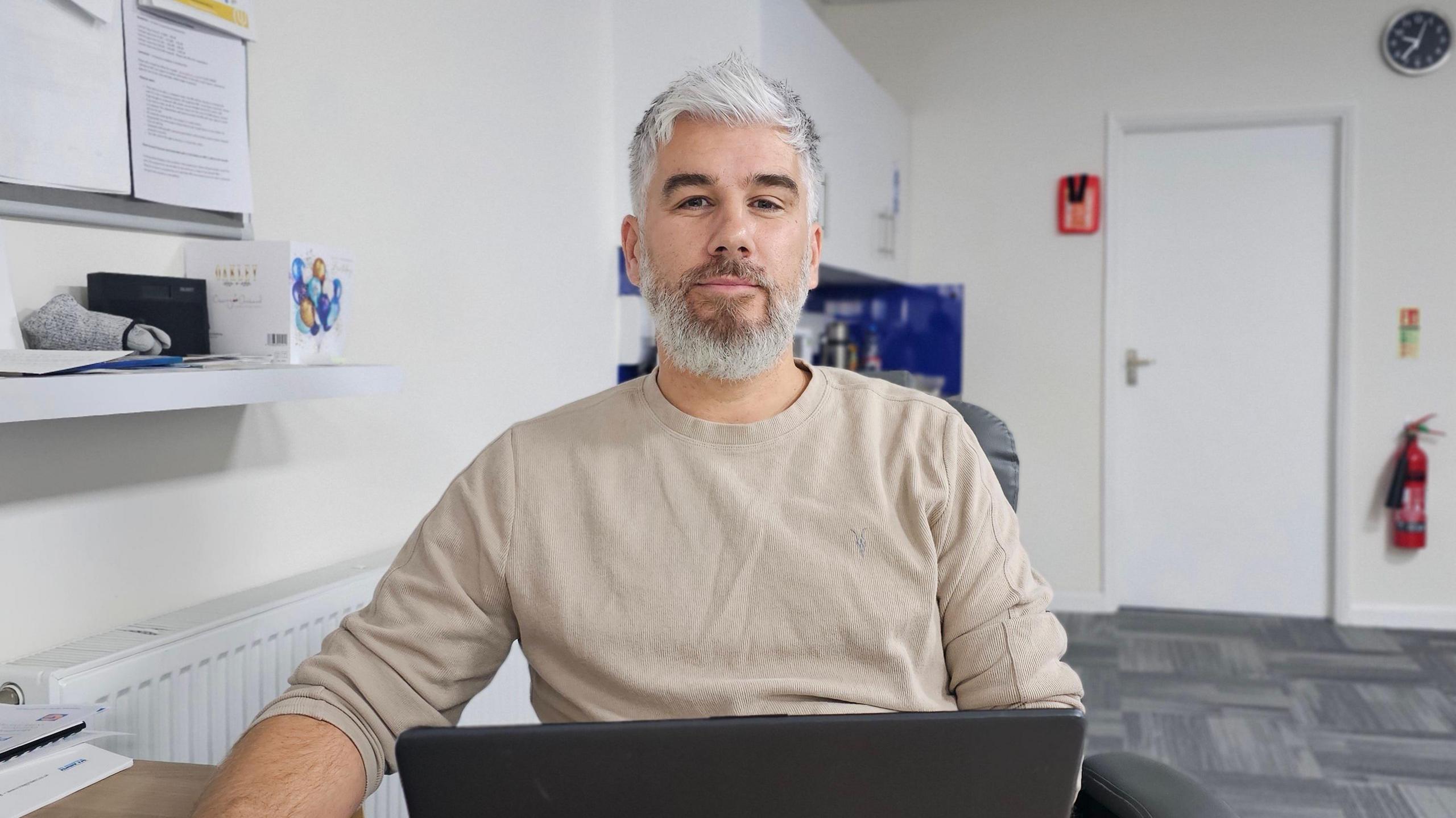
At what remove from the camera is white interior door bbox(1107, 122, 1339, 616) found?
432 centimetres

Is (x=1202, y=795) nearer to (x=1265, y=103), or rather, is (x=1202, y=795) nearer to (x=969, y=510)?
(x=969, y=510)

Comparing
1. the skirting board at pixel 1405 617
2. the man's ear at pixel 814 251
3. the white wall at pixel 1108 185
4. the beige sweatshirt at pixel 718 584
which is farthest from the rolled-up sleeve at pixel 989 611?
the skirting board at pixel 1405 617

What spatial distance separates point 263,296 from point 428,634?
0.51m

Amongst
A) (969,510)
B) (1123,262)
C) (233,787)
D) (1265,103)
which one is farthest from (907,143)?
(233,787)

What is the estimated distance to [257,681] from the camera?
143cm

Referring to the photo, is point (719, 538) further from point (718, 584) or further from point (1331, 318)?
point (1331, 318)

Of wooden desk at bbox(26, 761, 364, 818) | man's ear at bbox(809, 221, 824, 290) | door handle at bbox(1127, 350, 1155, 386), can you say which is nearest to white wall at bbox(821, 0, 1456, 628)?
door handle at bbox(1127, 350, 1155, 386)

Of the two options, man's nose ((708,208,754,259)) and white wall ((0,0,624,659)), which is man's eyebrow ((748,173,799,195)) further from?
white wall ((0,0,624,659))

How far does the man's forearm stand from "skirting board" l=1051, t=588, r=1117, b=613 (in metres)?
3.92

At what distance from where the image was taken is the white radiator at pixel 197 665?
1.16 m

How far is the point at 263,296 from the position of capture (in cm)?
135

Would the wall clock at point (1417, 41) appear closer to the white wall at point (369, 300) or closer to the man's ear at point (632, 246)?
the white wall at point (369, 300)

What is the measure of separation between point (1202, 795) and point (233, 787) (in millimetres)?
915

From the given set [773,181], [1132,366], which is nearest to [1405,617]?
[1132,366]
